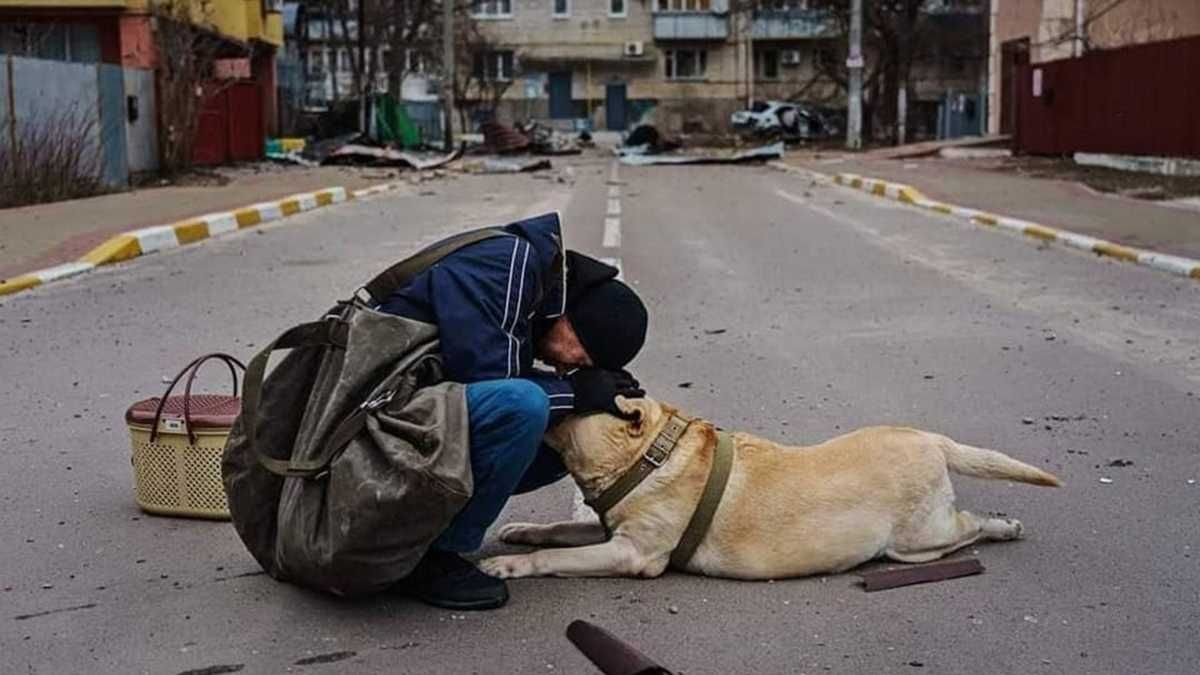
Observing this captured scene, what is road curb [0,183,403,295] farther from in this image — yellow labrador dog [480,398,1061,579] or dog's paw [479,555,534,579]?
yellow labrador dog [480,398,1061,579]

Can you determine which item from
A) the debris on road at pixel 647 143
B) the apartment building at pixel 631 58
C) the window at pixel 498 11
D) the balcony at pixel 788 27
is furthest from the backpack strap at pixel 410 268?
the window at pixel 498 11

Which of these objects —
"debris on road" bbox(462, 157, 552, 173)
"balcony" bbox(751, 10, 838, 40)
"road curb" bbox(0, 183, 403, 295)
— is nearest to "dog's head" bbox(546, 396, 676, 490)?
"road curb" bbox(0, 183, 403, 295)

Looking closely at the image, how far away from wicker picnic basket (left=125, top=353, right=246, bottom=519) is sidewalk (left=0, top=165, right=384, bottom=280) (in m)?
7.86

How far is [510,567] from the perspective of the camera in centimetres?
445

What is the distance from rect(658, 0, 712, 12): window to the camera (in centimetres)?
7331

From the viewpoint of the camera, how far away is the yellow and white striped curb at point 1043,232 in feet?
42.7

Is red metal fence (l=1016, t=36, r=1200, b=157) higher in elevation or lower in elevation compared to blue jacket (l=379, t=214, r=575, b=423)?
higher

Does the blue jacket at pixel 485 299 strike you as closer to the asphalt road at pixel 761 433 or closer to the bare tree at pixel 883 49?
the asphalt road at pixel 761 433

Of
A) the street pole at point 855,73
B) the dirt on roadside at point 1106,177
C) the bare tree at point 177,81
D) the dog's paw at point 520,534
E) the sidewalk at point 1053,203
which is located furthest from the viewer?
the street pole at point 855,73

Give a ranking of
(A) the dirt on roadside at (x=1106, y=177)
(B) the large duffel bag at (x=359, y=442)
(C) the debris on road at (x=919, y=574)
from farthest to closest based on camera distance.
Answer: (A) the dirt on roadside at (x=1106, y=177) → (C) the debris on road at (x=919, y=574) → (B) the large duffel bag at (x=359, y=442)

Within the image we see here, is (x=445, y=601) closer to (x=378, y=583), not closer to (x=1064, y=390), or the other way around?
(x=378, y=583)

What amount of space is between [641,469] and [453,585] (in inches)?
24.8

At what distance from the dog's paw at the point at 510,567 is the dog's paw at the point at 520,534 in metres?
0.33

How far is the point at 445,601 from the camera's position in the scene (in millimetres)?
4238
